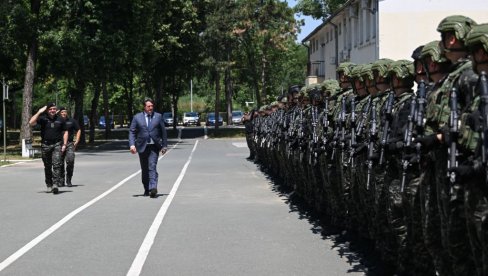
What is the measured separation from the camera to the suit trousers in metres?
13.4

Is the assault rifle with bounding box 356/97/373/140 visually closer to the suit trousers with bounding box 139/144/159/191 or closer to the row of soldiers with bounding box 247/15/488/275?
the row of soldiers with bounding box 247/15/488/275

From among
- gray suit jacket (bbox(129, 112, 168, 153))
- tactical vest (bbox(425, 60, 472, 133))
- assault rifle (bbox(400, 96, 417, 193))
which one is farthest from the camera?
gray suit jacket (bbox(129, 112, 168, 153))

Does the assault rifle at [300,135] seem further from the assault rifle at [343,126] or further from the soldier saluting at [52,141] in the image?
the soldier saluting at [52,141]

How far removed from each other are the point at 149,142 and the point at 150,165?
0.48 m

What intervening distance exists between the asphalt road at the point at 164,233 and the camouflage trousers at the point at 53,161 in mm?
372

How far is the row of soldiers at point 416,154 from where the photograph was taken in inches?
169

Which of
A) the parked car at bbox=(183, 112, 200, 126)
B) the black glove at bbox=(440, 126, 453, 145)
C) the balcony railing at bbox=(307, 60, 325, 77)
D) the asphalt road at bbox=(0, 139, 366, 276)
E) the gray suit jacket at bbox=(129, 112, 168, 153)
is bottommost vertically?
the asphalt road at bbox=(0, 139, 366, 276)

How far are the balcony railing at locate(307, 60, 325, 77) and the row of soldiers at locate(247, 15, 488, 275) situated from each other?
144 feet

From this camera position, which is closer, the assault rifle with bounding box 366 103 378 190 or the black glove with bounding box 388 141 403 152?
the black glove with bounding box 388 141 403 152

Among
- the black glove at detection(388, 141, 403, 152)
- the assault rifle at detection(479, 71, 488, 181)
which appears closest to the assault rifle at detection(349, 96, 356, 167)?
the black glove at detection(388, 141, 403, 152)

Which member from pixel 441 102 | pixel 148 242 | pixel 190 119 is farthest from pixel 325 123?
pixel 190 119

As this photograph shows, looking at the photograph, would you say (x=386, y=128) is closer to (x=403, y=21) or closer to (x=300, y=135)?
(x=300, y=135)

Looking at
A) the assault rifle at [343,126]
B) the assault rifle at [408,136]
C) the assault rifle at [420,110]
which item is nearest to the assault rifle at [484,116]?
the assault rifle at [420,110]

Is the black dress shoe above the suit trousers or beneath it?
beneath
